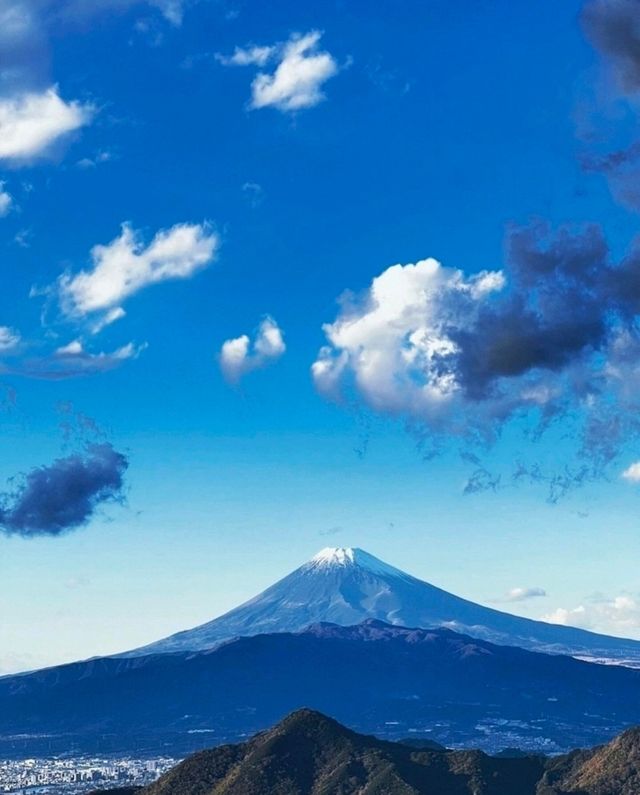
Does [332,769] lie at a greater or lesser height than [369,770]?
greater

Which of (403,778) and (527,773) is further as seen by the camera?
(527,773)

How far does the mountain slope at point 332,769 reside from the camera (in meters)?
162

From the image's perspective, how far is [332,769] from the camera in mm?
167750

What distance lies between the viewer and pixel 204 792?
167 metres

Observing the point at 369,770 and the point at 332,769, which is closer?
the point at 369,770

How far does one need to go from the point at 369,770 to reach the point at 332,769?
213 inches

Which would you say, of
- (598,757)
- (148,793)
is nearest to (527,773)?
(598,757)

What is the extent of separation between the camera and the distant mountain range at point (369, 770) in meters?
162

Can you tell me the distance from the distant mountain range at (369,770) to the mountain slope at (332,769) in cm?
12

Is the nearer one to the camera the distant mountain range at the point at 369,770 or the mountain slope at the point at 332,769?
the mountain slope at the point at 332,769

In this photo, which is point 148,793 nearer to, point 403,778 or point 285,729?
point 285,729

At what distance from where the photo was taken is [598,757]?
17562cm

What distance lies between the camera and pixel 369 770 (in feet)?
541

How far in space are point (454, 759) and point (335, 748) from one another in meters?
15.2
